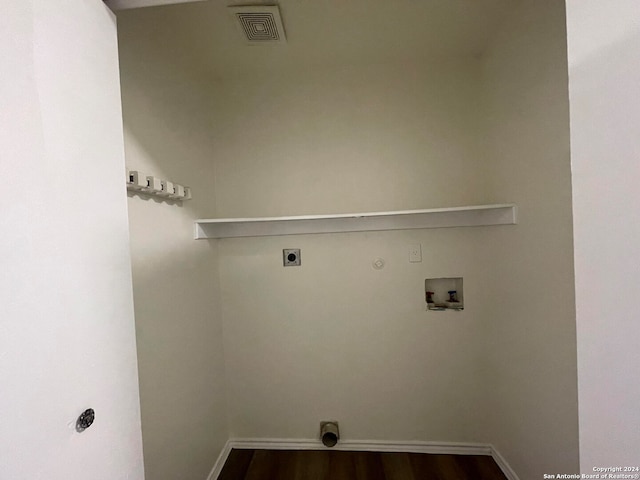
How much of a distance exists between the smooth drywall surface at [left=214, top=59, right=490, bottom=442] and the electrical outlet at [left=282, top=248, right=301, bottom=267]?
5 centimetres

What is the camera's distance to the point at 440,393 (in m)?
1.80

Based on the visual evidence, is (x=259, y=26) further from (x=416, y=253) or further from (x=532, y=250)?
(x=532, y=250)

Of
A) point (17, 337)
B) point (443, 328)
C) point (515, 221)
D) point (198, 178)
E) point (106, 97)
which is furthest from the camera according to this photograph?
point (443, 328)

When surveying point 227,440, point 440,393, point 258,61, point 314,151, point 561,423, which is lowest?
point 227,440

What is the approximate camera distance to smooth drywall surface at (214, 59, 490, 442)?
1780 millimetres

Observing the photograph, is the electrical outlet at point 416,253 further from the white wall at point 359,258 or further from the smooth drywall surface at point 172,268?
the smooth drywall surface at point 172,268

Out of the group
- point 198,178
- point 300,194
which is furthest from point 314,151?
point 198,178

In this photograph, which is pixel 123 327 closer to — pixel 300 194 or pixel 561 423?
pixel 300 194

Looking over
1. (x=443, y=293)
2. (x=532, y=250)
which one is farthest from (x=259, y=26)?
(x=443, y=293)

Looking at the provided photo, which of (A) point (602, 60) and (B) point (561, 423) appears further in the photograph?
(B) point (561, 423)

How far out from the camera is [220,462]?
1.74 meters

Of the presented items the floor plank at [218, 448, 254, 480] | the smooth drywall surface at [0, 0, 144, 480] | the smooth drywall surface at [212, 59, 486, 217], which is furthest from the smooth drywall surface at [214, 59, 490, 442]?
the smooth drywall surface at [0, 0, 144, 480]

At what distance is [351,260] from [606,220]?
1.38 metres

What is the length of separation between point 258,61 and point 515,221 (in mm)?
1743
